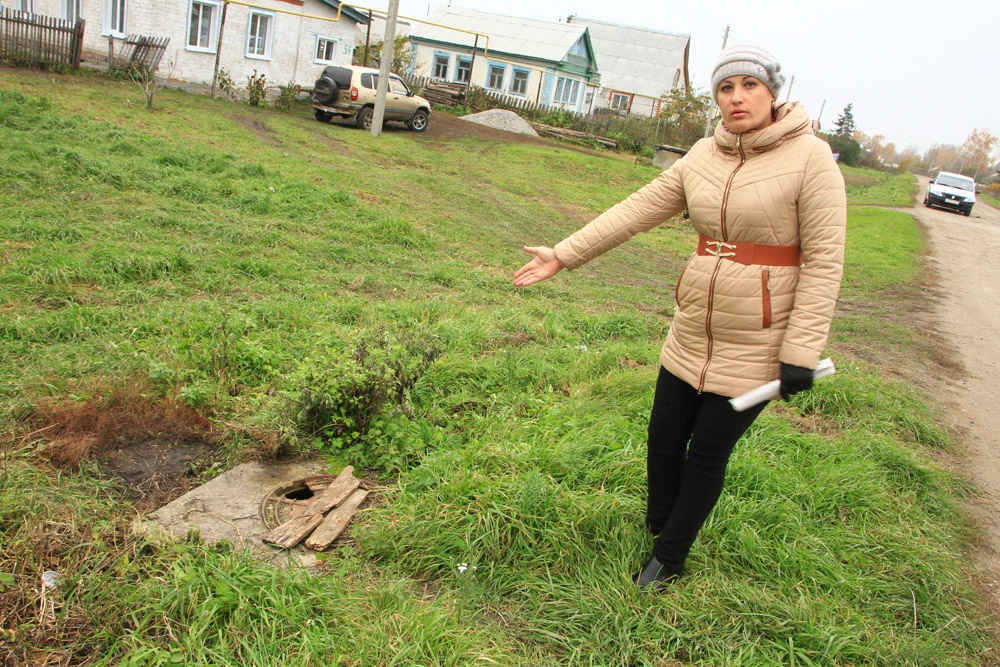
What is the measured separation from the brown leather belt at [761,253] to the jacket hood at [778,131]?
34cm

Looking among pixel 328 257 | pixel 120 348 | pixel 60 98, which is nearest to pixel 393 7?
pixel 60 98

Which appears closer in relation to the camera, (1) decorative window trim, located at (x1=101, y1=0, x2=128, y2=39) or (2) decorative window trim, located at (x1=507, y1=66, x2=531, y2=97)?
(1) decorative window trim, located at (x1=101, y1=0, x2=128, y2=39)

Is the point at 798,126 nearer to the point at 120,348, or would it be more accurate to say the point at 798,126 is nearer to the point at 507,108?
the point at 120,348

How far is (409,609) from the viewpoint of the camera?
97.7 inches

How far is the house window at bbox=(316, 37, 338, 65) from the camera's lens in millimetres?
24311

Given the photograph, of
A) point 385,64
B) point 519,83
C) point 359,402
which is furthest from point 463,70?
point 359,402

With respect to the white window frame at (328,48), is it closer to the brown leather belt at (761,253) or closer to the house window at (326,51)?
the house window at (326,51)

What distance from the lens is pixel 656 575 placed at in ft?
9.07

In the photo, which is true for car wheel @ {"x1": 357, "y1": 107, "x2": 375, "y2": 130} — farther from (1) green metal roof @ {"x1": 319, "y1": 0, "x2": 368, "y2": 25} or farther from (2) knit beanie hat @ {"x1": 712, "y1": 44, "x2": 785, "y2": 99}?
(2) knit beanie hat @ {"x1": 712, "y1": 44, "x2": 785, "y2": 99}

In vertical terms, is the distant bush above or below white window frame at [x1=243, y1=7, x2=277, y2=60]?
above

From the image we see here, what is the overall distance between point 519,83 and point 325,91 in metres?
20.5

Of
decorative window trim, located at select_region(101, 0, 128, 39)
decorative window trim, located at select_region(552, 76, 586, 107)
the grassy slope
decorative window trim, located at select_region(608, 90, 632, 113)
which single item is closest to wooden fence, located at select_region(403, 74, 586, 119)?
decorative window trim, located at select_region(552, 76, 586, 107)

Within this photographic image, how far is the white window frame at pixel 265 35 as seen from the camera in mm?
21781

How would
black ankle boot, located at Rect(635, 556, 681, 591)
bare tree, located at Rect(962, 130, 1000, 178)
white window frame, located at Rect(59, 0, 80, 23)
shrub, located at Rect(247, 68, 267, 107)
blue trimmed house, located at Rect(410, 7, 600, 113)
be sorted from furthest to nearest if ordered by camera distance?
bare tree, located at Rect(962, 130, 1000, 178)
blue trimmed house, located at Rect(410, 7, 600, 113)
shrub, located at Rect(247, 68, 267, 107)
white window frame, located at Rect(59, 0, 80, 23)
black ankle boot, located at Rect(635, 556, 681, 591)
